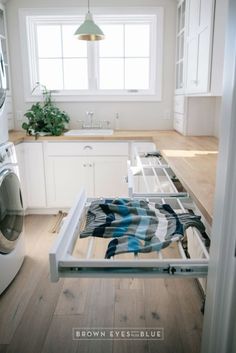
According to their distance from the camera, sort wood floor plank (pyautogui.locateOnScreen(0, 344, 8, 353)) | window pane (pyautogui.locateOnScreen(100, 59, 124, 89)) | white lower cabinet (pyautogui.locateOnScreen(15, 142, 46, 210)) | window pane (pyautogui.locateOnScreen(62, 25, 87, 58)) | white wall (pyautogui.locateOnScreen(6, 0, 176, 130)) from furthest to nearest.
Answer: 1. window pane (pyautogui.locateOnScreen(100, 59, 124, 89))
2. window pane (pyautogui.locateOnScreen(62, 25, 87, 58))
3. white wall (pyautogui.locateOnScreen(6, 0, 176, 130))
4. white lower cabinet (pyautogui.locateOnScreen(15, 142, 46, 210))
5. wood floor plank (pyautogui.locateOnScreen(0, 344, 8, 353))

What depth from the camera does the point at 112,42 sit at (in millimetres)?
3473

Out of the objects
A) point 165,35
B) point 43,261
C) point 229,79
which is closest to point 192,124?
point 165,35

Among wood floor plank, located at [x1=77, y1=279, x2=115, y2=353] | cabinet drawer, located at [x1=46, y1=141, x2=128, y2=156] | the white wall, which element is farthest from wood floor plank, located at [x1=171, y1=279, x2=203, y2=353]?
the white wall

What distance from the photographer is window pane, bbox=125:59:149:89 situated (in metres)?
3.54

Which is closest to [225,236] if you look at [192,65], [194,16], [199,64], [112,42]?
[199,64]

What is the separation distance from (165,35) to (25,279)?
2928 mm

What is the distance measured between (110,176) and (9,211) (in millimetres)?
1370

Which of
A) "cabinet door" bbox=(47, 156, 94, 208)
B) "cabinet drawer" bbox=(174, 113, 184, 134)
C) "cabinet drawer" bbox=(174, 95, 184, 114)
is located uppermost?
"cabinet drawer" bbox=(174, 95, 184, 114)

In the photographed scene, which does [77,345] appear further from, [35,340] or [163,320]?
[163,320]

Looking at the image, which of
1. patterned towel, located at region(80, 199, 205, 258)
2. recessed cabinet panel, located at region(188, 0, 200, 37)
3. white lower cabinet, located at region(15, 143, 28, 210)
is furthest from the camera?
white lower cabinet, located at region(15, 143, 28, 210)

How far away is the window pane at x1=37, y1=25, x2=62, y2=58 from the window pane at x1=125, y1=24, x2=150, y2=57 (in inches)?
32.3

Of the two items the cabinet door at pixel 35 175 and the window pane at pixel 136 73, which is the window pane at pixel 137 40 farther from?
the cabinet door at pixel 35 175

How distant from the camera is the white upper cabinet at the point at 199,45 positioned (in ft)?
6.72

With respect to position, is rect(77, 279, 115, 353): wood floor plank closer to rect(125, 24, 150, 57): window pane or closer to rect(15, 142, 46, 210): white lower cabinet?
rect(15, 142, 46, 210): white lower cabinet
